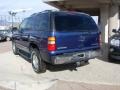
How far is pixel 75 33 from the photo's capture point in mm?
7914

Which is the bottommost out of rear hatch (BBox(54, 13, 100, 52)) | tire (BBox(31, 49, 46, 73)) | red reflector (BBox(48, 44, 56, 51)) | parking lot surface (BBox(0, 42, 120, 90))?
parking lot surface (BBox(0, 42, 120, 90))

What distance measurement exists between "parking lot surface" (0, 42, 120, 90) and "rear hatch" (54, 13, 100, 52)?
35.9 inches

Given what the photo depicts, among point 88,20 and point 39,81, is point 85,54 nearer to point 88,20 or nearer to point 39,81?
point 88,20

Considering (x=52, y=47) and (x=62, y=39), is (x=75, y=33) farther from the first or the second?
(x=52, y=47)

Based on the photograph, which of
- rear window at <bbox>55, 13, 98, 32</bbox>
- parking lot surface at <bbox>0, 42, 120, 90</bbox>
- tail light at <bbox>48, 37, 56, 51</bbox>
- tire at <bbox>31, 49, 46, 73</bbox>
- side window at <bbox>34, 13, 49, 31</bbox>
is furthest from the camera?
tire at <bbox>31, 49, 46, 73</bbox>

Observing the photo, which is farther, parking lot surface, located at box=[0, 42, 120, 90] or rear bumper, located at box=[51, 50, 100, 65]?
rear bumper, located at box=[51, 50, 100, 65]

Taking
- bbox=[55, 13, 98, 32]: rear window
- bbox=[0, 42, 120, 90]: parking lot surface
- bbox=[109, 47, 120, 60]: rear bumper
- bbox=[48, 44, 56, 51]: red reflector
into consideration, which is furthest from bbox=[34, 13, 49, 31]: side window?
bbox=[109, 47, 120, 60]: rear bumper

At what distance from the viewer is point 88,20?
8.66 meters

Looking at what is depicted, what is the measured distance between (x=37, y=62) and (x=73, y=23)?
186cm

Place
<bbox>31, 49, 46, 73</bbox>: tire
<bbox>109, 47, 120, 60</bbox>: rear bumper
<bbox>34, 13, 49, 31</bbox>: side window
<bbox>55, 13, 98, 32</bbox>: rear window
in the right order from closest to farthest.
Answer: <bbox>55, 13, 98, 32</bbox>: rear window, <bbox>34, 13, 49, 31</bbox>: side window, <bbox>31, 49, 46, 73</bbox>: tire, <bbox>109, 47, 120, 60</bbox>: rear bumper

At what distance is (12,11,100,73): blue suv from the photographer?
299 inches

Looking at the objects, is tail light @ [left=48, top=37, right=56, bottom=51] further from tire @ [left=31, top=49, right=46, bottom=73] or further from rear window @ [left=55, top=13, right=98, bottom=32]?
tire @ [left=31, top=49, right=46, bottom=73]

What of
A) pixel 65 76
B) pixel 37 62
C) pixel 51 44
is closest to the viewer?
pixel 51 44

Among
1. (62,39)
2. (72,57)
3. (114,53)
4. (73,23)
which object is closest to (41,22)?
(73,23)
